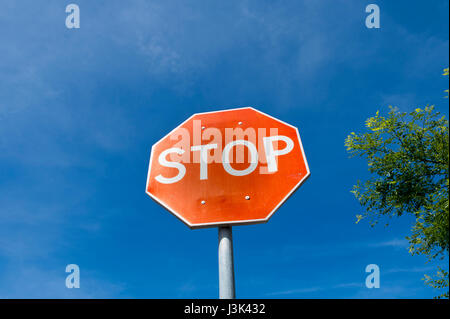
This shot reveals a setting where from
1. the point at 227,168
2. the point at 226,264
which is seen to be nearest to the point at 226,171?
the point at 227,168

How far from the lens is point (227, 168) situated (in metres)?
3.79

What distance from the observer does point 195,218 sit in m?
3.53

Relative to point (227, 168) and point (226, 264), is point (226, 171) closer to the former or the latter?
point (227, 168)

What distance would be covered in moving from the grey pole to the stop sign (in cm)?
13

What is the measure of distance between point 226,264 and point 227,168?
1050 mm

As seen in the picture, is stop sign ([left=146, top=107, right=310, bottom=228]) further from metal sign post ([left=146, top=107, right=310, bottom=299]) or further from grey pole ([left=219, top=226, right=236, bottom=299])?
grey pole ([left=219, top=226, right=236, bottom=299])

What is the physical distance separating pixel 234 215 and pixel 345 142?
24.0ft

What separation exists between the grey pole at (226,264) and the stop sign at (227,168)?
128 millimetres

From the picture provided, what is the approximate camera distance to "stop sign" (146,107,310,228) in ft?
11.6

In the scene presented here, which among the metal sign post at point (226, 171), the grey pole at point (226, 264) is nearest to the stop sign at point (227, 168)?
the metal sign post at point (226, 171)

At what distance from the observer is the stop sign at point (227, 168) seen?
3.52 metres

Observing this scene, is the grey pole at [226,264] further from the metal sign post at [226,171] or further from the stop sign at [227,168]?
the stop sign at [227,168]

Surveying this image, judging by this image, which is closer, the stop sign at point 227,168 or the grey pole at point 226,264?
the grey pole at point 226,264
